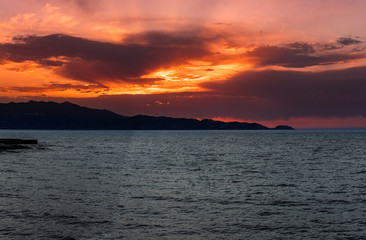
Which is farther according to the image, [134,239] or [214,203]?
[214,203]

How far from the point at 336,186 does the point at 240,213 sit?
60.1ft

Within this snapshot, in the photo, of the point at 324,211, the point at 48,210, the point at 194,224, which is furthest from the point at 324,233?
the point at 48,210

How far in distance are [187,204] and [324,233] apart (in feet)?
34.9

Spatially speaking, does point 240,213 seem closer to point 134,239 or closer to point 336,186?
point 134,239

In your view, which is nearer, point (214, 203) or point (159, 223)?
point (159, 223)

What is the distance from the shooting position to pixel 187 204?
1083 inches

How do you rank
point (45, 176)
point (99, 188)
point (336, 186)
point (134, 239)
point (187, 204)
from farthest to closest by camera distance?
point (45, 176), point (336, 186), point (99, 188), point (187, 204), point (134, 239)

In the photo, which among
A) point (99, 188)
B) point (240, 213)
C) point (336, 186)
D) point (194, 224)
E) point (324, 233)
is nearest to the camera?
point (324, 233)

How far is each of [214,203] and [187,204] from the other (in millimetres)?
2233

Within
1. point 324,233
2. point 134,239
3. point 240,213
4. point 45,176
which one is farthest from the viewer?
point 45,176

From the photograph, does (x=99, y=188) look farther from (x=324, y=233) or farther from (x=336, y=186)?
(x=336, y=186)

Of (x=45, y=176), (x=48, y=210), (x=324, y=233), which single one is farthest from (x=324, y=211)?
(x=45, y=176)

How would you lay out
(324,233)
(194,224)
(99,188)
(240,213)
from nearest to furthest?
(324,233), (194,224), (240,213), (99,188)

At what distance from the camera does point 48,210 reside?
974 inches
